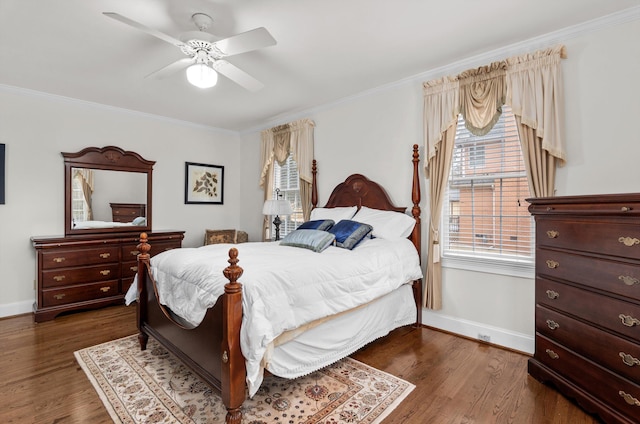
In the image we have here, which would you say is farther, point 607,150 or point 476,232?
point 476,232

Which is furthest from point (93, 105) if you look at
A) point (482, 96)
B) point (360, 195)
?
point (482, 96)

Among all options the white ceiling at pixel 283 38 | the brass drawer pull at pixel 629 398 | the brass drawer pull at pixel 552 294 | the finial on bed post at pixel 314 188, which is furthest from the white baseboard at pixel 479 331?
the white ceiling at pixel 283 38

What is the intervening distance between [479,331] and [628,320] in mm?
1392

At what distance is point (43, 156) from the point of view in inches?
150

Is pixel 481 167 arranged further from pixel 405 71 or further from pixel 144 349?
pixel 144 349

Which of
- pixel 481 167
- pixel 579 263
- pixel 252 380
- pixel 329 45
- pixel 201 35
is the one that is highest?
pixel 329 45

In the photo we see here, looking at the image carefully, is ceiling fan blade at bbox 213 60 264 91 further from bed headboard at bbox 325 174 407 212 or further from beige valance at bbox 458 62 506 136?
beige valance at bbox 458 62 506 136

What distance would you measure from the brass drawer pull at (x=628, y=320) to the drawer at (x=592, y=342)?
9 cm

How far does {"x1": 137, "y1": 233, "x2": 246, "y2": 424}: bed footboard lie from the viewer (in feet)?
5.48

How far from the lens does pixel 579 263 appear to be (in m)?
1.89

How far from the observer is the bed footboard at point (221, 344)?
5.48 ft

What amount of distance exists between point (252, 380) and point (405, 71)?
306 centimetres

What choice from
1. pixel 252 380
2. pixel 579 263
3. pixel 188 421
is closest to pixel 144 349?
pixel 188 421

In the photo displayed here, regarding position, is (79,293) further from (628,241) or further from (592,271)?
(628,241)
